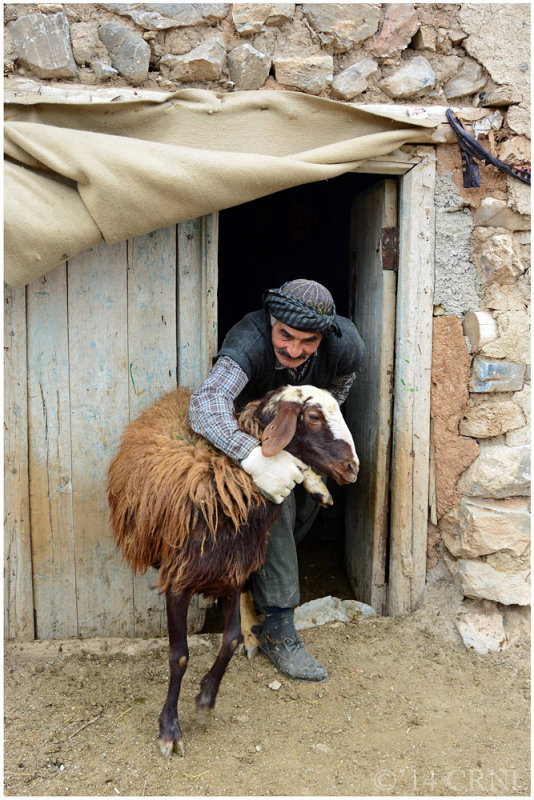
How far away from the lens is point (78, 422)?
11.5ft

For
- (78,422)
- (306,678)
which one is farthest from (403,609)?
(78,422)

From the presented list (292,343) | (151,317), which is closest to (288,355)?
(292,343)

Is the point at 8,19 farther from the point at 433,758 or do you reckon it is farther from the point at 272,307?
the point at 433,758

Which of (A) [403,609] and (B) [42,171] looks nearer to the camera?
(B) [42,171]

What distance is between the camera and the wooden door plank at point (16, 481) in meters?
3.37

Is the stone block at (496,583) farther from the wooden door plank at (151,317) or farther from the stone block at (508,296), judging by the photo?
the wooden door plank at (151,317)

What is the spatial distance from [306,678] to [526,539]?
1476mm

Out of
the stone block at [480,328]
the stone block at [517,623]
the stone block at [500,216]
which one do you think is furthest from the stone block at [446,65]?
the stone block at [517,623]

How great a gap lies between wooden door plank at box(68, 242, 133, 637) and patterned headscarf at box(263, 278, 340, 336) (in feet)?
3.22

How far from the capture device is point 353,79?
11.2 ft

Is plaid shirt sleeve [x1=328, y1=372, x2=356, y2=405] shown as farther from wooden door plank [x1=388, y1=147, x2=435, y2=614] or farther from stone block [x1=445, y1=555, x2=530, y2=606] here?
stone block [x1=445, y1=555, x2=530, y2=606]

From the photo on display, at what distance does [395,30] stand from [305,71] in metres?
0.57

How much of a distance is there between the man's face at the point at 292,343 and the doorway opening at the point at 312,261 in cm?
118

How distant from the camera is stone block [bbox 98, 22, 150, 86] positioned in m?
3.20
